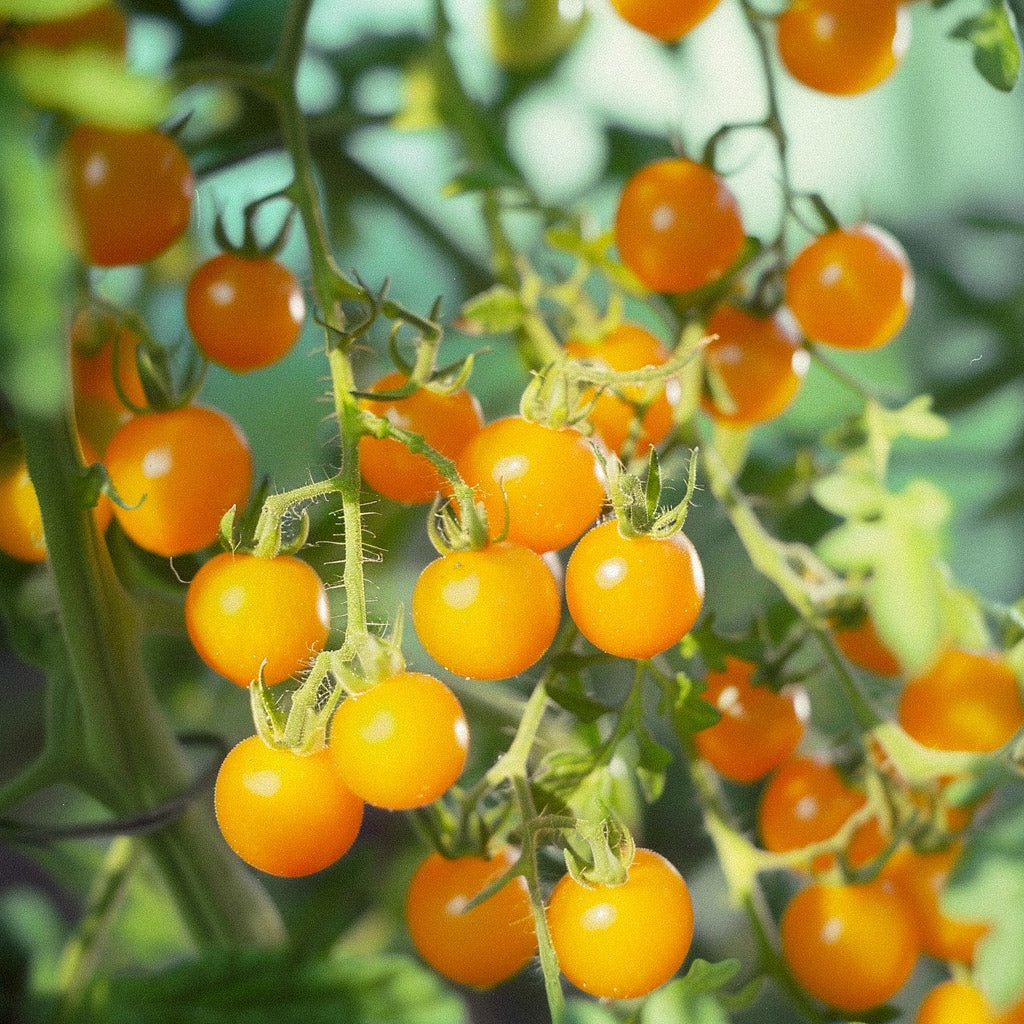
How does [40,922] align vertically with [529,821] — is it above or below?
below

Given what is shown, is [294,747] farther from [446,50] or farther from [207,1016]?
[446,50]

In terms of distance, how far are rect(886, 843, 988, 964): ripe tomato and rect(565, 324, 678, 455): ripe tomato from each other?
0.55 ft

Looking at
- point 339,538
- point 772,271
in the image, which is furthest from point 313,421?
point 772,271

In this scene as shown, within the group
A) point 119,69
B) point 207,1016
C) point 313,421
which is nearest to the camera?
point 119,69

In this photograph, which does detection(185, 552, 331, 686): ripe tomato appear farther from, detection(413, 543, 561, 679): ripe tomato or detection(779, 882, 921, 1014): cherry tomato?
detection(779, 882, 921, 1014): cherry tomato

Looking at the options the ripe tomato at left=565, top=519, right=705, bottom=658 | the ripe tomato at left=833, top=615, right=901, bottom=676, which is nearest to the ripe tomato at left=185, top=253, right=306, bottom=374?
the ripe tomato at left=565, top=519, right=705, bottom=658

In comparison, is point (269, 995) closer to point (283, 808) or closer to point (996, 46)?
point (283, 808)

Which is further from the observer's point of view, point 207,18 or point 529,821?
point 207,18

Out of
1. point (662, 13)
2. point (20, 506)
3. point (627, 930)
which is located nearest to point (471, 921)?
point (627, 930)

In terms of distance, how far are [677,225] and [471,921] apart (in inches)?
8.7

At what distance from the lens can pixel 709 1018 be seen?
0.92 feet

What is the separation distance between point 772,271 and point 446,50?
0.47 ft

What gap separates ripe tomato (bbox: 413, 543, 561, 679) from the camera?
0.88 ft

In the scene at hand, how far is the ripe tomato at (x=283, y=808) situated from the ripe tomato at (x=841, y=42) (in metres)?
0.27
